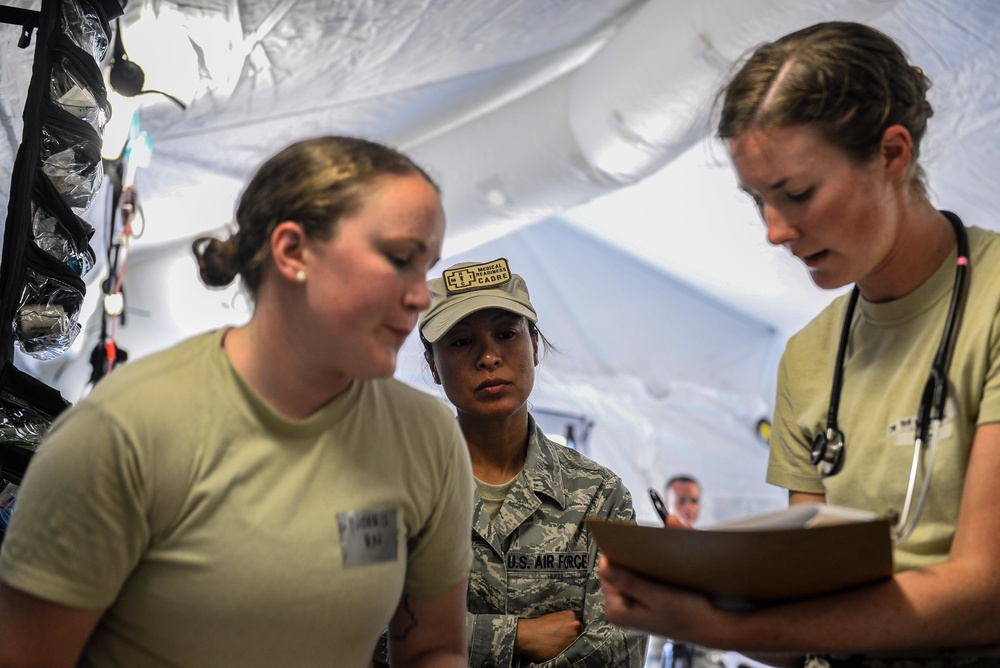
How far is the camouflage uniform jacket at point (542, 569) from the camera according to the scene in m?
1.63

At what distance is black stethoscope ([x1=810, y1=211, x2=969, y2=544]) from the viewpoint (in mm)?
1131

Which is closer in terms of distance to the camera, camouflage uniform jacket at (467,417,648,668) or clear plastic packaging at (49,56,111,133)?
camouflage uniform jacket at (467,417,648,668)

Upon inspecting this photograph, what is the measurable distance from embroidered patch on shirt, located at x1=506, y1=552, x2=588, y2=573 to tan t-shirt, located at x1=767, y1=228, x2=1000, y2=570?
468mm

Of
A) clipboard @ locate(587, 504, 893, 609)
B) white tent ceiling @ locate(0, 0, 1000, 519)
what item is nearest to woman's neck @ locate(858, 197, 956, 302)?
clipboard @ locate(587, 504, 893, 609)

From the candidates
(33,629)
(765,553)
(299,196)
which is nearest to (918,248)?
(765,553)

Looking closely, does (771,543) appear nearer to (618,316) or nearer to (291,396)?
(291,396)

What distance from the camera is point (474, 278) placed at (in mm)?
1940

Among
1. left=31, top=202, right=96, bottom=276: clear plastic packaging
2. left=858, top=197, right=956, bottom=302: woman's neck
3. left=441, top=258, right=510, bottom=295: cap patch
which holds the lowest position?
left=31, top=202, right=96, bottom=276: clear plastic packaging

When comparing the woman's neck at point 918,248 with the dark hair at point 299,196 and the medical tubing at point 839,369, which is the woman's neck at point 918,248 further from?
the dark hair at point 299,196

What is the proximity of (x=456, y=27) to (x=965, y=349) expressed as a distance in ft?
6.84

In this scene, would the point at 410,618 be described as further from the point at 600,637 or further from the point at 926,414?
the point at 926,414

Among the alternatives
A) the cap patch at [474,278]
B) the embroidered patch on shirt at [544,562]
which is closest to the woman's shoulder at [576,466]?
the embroidered patch on shirt at [544,562]

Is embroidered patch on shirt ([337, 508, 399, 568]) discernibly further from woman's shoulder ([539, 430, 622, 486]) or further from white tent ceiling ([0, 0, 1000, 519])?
white tent ceiling ([0, 0, 1000, 519])

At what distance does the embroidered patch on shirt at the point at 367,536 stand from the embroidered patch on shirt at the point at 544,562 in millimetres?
623
